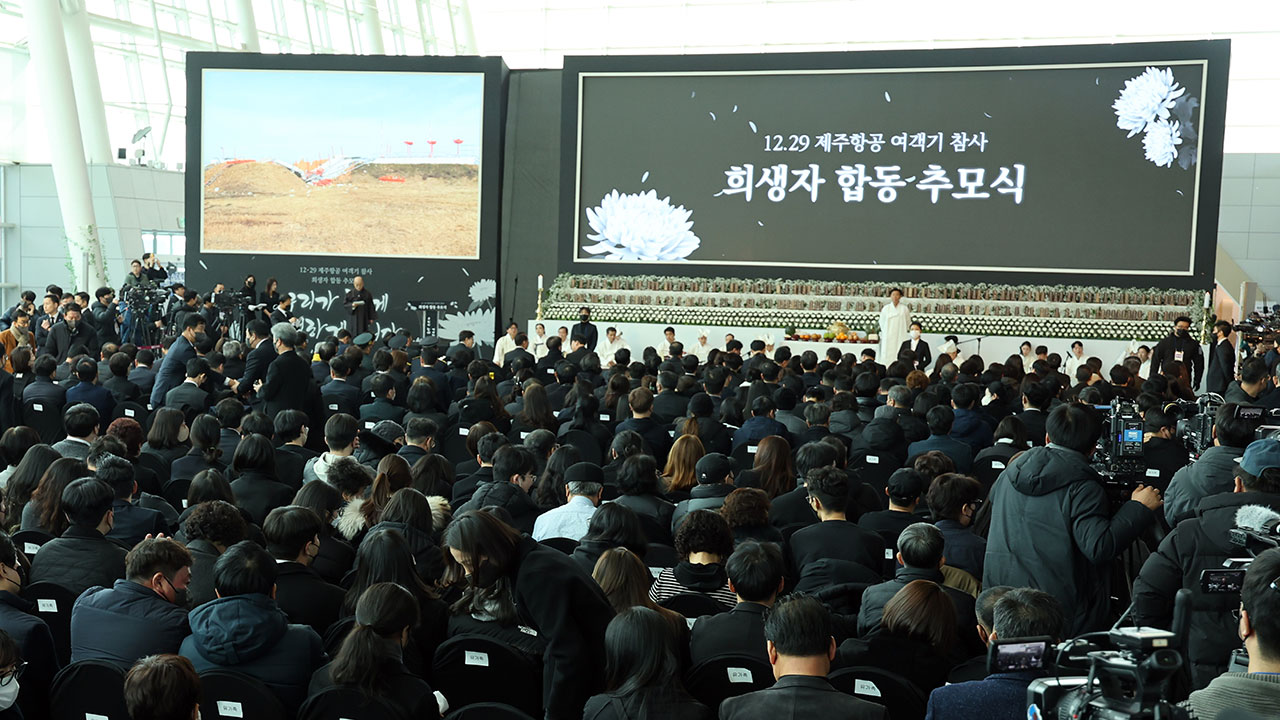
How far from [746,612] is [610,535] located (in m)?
0.76

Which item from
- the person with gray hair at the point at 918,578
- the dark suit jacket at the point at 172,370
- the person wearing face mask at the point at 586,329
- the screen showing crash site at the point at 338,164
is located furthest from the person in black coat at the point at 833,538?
the screen showing crash site at the point at 338,164

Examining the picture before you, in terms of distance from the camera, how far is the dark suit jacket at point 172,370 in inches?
335

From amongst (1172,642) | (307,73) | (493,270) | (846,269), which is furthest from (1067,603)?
(307,73)

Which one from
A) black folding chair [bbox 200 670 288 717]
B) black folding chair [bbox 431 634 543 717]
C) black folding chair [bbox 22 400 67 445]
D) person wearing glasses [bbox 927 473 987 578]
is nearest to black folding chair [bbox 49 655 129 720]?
black folding chair [bbox 200 670 288 717]

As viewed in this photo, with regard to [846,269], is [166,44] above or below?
above

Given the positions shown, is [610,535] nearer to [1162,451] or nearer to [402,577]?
[402,577]

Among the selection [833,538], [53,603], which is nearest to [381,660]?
[53,603]

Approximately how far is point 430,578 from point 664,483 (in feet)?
6.50

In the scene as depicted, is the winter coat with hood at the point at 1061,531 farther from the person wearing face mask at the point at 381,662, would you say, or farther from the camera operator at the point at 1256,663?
the person wearing face mask at the point at 381,662

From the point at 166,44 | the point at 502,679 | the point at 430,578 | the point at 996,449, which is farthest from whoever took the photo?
the point at 166,44

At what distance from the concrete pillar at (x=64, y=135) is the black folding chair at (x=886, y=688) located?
17.5m

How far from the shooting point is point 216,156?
19562 mm

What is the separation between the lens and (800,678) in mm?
2656

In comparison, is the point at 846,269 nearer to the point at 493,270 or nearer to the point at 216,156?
the point at 493,270
